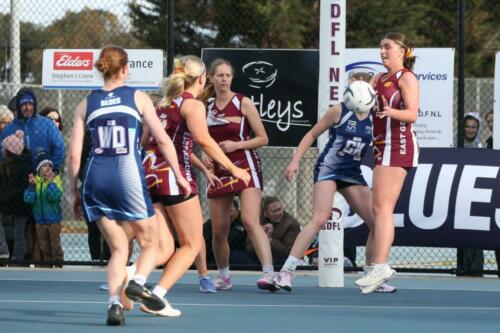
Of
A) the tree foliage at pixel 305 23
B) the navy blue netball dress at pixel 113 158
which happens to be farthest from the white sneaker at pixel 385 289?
the tree foliage at pixel 305 23

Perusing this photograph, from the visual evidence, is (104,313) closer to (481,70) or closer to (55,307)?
(55,307)

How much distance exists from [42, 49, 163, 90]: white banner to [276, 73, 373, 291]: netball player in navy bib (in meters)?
3.33

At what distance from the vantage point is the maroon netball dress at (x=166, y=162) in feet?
32.0

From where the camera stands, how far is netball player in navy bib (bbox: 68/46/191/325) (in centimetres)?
868

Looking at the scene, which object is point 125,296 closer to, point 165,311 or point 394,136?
point 165,311

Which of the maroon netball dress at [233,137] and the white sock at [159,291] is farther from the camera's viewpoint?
the maroon netball dress at [233,137]

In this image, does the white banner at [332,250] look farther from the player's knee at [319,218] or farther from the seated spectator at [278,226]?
the seated spectator at [278,226]

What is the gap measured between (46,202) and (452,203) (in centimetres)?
434

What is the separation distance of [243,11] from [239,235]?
21.1 metres

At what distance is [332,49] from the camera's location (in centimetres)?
1223

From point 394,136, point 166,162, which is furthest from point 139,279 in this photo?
point 394,136

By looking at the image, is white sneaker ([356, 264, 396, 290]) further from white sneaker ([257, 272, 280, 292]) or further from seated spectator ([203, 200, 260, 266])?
seated spectator ([203, 200, 260, 266])

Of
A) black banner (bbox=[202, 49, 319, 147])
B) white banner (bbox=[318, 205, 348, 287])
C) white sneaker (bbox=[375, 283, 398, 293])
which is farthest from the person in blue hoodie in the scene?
white sneaker (bbox=[375, 283, 398, 293])

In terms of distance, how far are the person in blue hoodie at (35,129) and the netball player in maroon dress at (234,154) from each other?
11.2 feet
